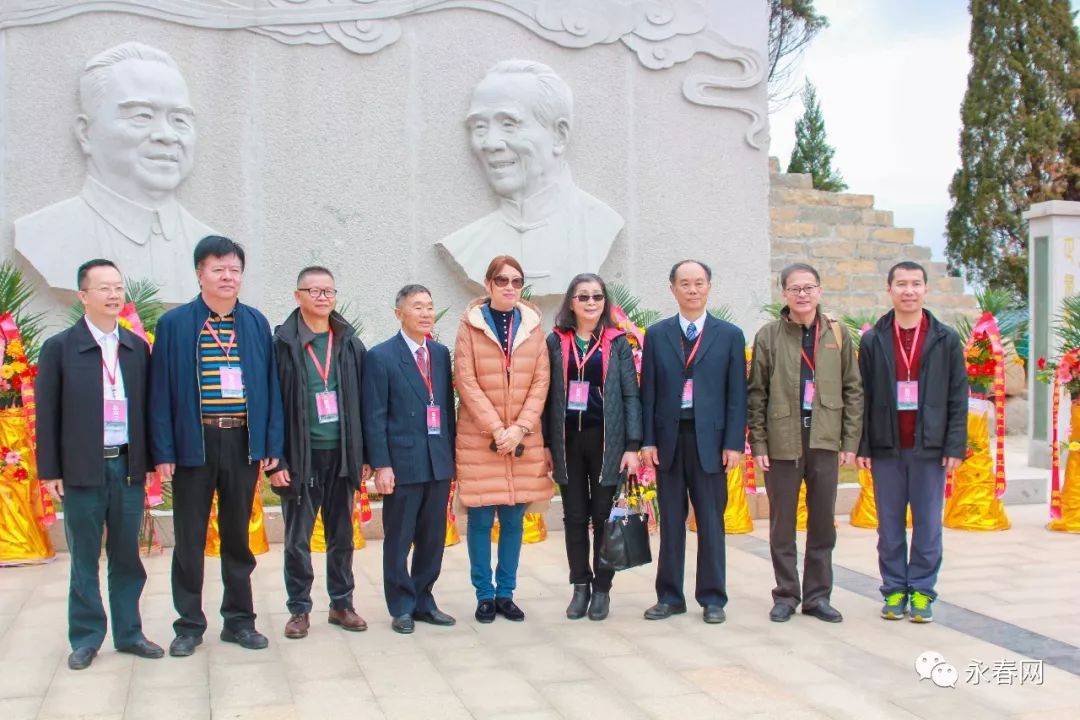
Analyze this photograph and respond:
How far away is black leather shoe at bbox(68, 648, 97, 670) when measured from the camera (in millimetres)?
3393

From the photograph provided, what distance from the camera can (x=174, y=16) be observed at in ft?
22.5

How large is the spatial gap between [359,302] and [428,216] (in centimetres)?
78

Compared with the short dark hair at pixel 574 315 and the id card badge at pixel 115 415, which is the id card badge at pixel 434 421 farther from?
the id card badge at pixel 115 415

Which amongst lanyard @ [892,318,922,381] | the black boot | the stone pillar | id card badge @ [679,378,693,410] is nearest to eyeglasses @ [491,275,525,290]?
id card badge @ [679,378,693,410]

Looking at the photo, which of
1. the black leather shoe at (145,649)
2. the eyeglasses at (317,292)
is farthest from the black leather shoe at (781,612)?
the black leather shoe at (145,649)

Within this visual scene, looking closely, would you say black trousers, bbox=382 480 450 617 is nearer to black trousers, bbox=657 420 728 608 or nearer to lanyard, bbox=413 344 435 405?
lanyard, bbox=413 344 435 405

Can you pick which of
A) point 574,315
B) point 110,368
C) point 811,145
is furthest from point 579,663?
point 811,145

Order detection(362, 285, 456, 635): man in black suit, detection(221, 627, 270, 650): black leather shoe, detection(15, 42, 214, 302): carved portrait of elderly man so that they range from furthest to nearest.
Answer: detection(15, 42, 214, 302): carved portrait of elderly man
detection(362, 285, 456, 635): man in black suit
detection(221, 627, 270, 650): black leather shoe

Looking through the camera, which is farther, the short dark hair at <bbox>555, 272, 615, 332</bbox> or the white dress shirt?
the short dark hair at <bbox>555, 272, 615, 332</bbox>

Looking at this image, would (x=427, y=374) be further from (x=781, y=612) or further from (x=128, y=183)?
(x=128, y=183)

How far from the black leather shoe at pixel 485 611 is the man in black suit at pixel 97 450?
3.83 ft

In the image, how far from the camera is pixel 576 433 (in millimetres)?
4035

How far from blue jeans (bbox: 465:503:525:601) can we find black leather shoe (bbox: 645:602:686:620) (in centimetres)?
56

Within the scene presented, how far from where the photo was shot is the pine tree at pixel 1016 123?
17.3m
